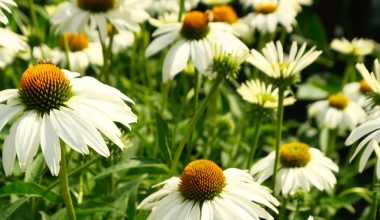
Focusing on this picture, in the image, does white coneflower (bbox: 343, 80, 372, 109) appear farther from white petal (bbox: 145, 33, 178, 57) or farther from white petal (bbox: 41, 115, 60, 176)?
white petal (bbox: 41, 115, 60, 176)

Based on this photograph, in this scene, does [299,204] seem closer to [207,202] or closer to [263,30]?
[207,202]

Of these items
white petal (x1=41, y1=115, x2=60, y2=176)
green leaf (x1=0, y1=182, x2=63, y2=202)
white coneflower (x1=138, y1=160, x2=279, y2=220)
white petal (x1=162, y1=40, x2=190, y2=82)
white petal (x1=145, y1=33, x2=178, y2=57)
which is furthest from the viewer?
white petal (x1=145, y1=33, x2=178, y2=57)

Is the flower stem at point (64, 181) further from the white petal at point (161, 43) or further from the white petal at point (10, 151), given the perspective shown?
the white petal at point (161, 43)

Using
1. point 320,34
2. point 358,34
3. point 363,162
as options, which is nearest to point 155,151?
point 363,162

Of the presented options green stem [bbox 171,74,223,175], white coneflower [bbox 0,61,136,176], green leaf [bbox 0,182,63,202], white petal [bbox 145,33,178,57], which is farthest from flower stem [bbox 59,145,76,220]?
white petal [bbox 145,33,178,57]

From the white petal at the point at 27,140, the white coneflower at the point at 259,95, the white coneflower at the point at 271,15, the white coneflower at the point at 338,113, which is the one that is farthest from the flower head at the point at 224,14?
the white petal at the point at 27,140
